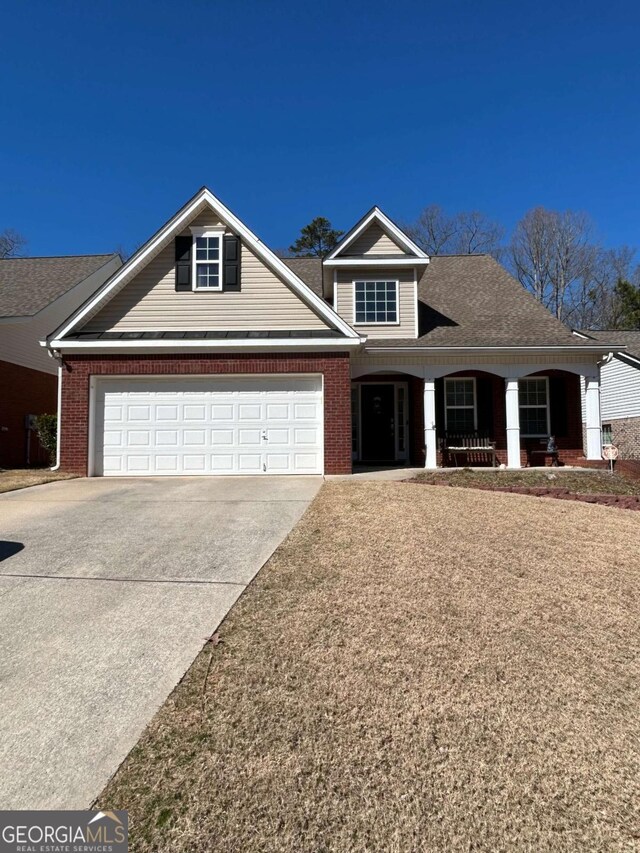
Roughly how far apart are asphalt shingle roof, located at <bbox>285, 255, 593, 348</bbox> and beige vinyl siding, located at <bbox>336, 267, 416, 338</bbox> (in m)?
0.34

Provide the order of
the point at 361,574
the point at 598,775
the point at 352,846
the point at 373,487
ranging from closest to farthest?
the point at 352,846
the point at 598,775
the point at 361,574
the point at 373,487

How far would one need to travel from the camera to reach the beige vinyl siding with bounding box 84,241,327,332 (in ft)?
38.3

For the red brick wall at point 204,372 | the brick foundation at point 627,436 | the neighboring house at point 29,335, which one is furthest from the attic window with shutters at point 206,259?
the brick foundation at point 627,436

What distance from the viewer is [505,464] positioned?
44.5 feet

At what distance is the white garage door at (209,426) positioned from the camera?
36.8 ft

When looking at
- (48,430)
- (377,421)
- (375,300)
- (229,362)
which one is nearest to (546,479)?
(377,421)

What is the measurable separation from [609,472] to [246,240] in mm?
10349

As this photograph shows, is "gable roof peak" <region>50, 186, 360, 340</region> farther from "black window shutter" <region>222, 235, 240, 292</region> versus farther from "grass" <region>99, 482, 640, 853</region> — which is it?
"grass" <region>99, 482, 640, 853</region>

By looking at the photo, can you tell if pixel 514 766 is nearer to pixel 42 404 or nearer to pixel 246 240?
pixel 246 240

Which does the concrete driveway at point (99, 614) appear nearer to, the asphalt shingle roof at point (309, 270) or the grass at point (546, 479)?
the grass at point (546, 479)

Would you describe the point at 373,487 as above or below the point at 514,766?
above

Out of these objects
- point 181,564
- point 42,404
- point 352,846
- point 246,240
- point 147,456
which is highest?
point 246,240

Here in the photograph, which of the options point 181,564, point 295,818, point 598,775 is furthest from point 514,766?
point 181,564

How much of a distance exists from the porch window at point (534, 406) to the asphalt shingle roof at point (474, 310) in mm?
1463
